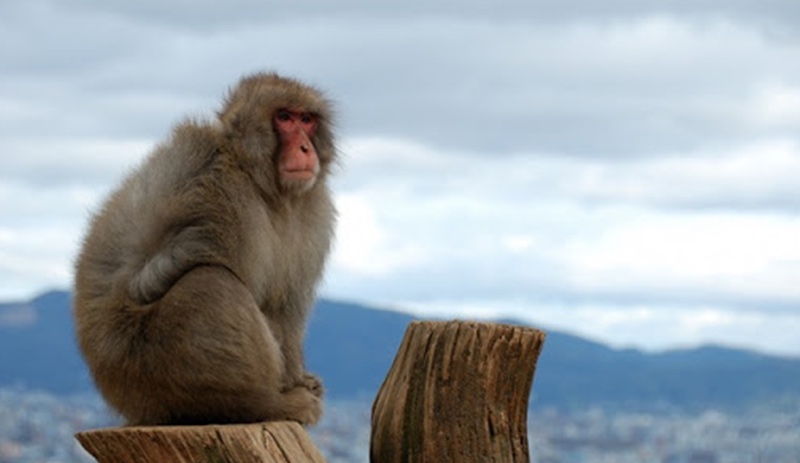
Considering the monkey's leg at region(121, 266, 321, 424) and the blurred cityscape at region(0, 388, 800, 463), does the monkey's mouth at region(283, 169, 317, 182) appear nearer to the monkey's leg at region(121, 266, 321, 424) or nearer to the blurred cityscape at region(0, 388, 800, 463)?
the monkey's leg at region(121, 266, 321, 424)

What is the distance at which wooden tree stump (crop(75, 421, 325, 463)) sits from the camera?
5535 mm

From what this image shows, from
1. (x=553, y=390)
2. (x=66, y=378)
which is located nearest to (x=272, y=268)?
(x=66, y=378)

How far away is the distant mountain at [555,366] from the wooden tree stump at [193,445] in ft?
325

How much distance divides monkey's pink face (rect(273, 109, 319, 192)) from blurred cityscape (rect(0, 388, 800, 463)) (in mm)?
63390

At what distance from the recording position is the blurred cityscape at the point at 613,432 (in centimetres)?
8275

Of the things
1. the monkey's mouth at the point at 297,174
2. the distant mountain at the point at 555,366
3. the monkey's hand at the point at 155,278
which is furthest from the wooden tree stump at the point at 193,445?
the distant mountain at the point at 555,366

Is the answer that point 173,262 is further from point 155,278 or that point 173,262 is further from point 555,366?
point 555,366

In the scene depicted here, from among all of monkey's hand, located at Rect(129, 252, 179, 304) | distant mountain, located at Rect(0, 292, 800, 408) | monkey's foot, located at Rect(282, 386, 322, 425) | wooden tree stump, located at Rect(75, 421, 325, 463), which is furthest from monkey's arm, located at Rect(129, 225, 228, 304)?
distant mountain, located at Rect(0, 292, 800, 408)

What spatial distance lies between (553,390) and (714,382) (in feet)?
56.4

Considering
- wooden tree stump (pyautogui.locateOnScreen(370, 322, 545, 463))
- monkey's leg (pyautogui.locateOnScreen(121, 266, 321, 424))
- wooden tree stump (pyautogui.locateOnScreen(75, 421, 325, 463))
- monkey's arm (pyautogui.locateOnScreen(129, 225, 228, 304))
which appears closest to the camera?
wooden tree stump (pyautogui.locateOnScreen(75, 421, 325, 463))

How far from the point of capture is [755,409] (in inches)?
5812

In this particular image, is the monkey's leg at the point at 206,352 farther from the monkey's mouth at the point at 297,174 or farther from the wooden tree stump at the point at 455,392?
the wooden tree stump at the point at 455,392

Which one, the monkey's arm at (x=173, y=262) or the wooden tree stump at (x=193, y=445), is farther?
the monkey's arm at (x=173, y=262)

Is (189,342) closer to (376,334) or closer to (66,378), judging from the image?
(66,378)
